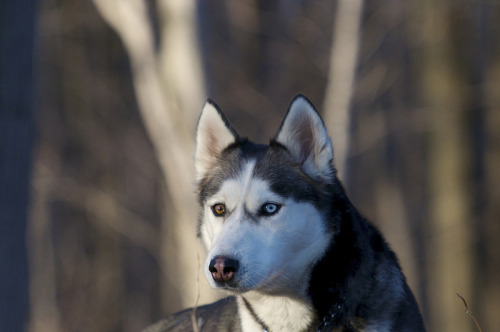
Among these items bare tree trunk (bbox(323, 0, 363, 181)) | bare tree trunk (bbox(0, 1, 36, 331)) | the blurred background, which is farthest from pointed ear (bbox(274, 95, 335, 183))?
bare tree trunk (bbox(323, 0, 363, 181))

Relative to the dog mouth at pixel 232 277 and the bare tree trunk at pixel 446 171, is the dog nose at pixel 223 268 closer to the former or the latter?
the dog mouth at pixel 232 277

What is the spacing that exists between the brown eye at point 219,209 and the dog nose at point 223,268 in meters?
0.58

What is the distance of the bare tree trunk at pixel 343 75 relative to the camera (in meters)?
9.94

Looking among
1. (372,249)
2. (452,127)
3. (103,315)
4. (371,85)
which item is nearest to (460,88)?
(452,127)

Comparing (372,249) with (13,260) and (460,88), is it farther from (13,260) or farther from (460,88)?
(460,88)

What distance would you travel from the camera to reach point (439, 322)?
9.03 metres

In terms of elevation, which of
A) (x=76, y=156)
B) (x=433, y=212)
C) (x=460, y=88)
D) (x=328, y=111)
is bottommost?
(x=76, y=156)

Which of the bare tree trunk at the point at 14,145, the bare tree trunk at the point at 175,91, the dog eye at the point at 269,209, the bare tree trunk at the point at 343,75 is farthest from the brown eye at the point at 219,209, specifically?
the bare tree trunk at the point at 343,75

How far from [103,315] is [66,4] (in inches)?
378

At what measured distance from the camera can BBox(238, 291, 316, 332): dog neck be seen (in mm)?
3565

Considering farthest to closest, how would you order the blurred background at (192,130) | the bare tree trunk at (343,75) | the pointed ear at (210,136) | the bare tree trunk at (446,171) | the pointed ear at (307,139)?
the bare tree trunk at (343,75) < the bare tree trunk at (446,171) < the blurred background at (192,130) < the pointed ear at (210,136) < the pointed ear at (307,139)

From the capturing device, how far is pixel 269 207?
3.66m

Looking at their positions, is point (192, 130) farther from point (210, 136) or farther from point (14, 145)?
point (14, 145)

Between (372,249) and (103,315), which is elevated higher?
(372,249)
